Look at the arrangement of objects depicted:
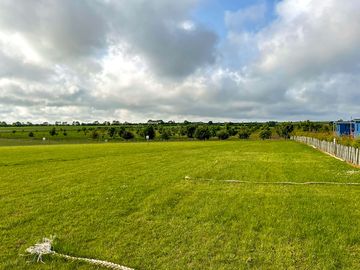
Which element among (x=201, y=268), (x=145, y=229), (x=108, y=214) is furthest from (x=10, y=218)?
(x=201, y=268)

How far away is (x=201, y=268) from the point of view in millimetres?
5523

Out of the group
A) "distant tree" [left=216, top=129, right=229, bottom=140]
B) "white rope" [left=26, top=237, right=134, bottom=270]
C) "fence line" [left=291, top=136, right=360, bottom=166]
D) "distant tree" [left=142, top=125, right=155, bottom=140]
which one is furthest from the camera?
"distant tree" [left=142, top=125, right=155, bottom=140]

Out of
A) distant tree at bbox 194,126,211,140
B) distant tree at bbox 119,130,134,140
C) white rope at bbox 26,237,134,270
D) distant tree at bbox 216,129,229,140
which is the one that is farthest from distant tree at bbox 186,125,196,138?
white rope at bbox 26,237,134,270

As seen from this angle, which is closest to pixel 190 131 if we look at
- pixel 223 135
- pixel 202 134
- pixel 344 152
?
pixel 202 134

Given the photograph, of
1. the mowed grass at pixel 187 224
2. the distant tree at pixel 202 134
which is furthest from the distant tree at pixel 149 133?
the mowed grass at pixel 187 224

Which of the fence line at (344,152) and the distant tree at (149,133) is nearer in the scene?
the fence line at (344,152)

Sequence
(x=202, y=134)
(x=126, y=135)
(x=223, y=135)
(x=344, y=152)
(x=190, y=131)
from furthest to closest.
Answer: (x=190, y=131) < (x=126, y=135) < (x=202, y=134) < (x=223, y=135) < (x=344, y=152)

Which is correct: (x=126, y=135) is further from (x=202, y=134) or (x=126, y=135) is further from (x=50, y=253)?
(x=50, y=253)

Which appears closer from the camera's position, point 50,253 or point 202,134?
point 50,253

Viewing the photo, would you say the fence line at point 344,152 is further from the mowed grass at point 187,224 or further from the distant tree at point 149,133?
the distant tree at point 149,133

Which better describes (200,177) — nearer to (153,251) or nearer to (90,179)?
(90,179)

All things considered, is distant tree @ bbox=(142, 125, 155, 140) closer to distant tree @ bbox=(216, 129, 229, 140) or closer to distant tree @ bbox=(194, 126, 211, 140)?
distant tree @ bbox=(194, 126, 211, 140)

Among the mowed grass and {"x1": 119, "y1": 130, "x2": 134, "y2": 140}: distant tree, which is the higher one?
the mowed grass

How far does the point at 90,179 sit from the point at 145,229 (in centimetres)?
836
